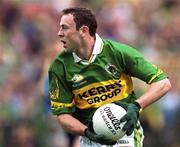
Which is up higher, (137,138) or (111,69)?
(111,69)

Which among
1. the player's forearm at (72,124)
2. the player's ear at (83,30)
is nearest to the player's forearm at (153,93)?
the player's forearm at (72,124)

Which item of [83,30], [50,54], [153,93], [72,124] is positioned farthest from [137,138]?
[50,54]

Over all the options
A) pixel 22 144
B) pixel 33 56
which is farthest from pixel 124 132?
pixel 33 56

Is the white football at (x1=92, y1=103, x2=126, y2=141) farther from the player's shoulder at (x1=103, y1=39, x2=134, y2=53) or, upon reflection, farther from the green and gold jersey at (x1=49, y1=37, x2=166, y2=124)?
the player's shoulder at (x1=103, y1=39, x2=134, y2=53)

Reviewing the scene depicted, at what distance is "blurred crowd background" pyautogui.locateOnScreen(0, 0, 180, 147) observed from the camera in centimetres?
1157

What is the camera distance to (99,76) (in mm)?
7566

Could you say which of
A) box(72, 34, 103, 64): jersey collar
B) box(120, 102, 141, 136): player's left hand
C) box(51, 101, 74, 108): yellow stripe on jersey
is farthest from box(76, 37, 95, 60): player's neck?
box(120, 102, 141, 136): player's left hand

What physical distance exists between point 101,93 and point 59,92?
0.39 metres

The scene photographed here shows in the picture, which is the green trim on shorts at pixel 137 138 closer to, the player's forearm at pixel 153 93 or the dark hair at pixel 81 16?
the player's forearm at pixel 153 93

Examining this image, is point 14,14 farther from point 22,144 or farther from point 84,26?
point 84,26

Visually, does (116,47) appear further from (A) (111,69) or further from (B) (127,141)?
(B) (127,141)

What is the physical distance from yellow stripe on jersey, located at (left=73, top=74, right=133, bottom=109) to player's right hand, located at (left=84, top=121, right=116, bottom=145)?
1.00 ft

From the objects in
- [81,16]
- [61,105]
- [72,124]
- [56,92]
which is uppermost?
[81,16]

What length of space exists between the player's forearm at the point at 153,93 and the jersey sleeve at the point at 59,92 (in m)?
0.67
